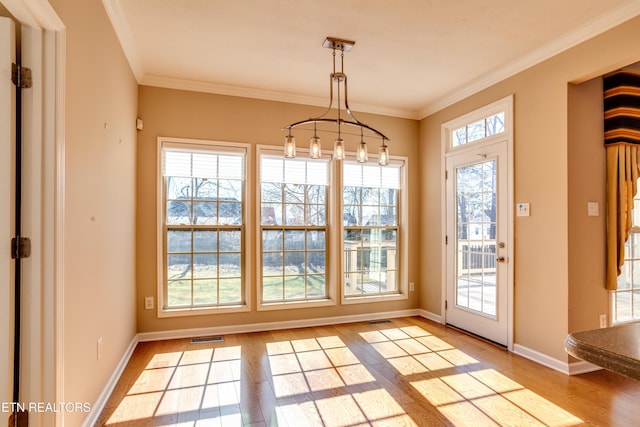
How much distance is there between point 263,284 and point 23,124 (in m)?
2.86

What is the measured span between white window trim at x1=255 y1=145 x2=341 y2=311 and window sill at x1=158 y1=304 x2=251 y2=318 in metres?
0.21

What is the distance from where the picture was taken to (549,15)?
8.15 ft

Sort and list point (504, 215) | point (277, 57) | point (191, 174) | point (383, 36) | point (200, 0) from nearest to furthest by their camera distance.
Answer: point (200, 0) → point (383, 36) → point (277, 57) → point (504, 215) → point (191, 174)

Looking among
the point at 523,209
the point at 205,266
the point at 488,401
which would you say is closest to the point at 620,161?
the point at 523,209

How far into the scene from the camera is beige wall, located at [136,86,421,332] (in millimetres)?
3551

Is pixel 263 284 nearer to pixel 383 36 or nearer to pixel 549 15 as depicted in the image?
pixel 383 36

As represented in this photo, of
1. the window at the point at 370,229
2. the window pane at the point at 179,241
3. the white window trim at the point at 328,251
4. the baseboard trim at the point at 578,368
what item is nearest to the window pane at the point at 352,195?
the window at the point at 370,229

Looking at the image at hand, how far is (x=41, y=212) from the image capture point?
150 cm

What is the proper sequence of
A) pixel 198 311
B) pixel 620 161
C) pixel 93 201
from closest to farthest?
pixel 93 201 < pixel 620 161 < pixel 198 311

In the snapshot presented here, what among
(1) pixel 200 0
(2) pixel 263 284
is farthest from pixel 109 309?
(1) pixel 200 0

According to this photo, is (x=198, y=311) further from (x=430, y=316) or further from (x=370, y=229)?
(x=430, y=316)

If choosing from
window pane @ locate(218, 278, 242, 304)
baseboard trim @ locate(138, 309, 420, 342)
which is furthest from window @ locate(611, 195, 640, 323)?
window pane @ locate(218, 278, 242, 304)

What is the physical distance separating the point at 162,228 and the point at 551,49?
13.3 ft

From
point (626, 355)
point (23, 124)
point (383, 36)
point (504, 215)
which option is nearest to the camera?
point (626, 355)
